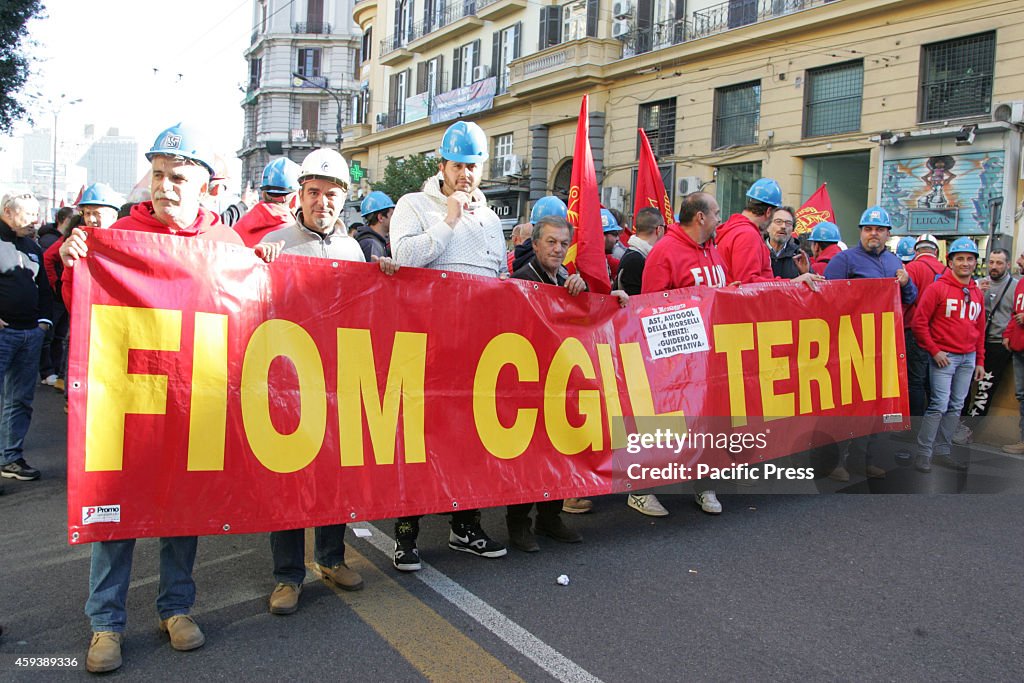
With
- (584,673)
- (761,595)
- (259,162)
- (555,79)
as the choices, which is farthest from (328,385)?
(259,162)

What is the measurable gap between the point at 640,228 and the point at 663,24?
1873cm

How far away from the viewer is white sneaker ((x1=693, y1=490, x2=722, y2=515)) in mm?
5562

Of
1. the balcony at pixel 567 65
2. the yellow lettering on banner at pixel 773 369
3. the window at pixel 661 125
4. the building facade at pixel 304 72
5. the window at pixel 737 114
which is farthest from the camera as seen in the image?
the building facade at pixel 304 72

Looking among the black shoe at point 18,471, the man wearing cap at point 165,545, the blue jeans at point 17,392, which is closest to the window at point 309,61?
the blue jeans at point 17,392

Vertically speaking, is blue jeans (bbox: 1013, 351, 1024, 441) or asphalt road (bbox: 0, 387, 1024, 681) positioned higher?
blue jeans (bbox: 1013, 351, 1024, 441)

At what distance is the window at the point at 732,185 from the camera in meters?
21.3

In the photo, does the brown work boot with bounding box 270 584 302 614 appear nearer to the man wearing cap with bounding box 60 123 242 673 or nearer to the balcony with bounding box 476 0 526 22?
the man wearing cap with bounding box 60 123 242 673

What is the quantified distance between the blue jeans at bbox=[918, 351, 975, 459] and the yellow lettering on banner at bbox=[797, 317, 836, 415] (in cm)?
173

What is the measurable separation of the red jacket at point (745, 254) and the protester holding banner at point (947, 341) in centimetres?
204

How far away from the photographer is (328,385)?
394 centimetres

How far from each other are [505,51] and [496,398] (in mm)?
27902

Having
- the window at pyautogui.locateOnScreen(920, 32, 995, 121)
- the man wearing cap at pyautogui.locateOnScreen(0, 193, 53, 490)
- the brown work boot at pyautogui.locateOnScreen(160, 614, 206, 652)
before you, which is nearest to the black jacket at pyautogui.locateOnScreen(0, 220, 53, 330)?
the man wearing cap at pyautogui.locateOnScreen(0, 193, 53, 490)

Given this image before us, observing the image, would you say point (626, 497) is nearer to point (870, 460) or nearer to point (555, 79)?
point (870, 460)

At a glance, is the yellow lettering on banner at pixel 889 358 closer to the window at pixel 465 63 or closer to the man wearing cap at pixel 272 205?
the man wearing cap at pixel 272 205
